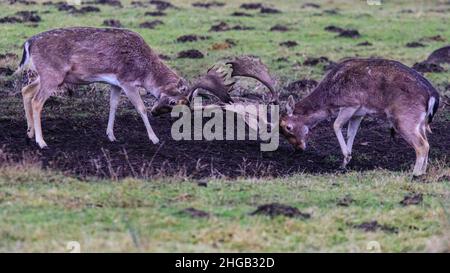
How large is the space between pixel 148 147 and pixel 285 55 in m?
9.36

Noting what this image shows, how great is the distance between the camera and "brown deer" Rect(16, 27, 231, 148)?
1234 centimetres

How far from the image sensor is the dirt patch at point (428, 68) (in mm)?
19719

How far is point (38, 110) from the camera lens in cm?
1227

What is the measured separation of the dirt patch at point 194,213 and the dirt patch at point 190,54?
11619mm

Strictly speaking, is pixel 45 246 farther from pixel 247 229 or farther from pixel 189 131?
pixel 189 131

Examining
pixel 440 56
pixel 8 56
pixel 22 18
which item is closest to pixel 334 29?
pixel 440 56

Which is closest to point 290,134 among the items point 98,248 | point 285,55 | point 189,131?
point 189,131

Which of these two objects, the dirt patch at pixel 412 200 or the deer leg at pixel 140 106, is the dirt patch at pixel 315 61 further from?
the dirt patch at pixel 412 200

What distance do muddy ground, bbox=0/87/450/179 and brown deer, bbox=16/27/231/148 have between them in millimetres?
465

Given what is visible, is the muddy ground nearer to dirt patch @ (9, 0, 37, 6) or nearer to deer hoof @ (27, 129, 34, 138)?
deer hoof @ (27, 129, 34, 138)

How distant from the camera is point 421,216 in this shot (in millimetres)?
8969

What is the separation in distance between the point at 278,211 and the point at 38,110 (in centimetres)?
484

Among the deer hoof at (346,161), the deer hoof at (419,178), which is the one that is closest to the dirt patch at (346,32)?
the deer hoof at (346,161)

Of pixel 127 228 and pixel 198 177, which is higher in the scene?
pixel 127 228
